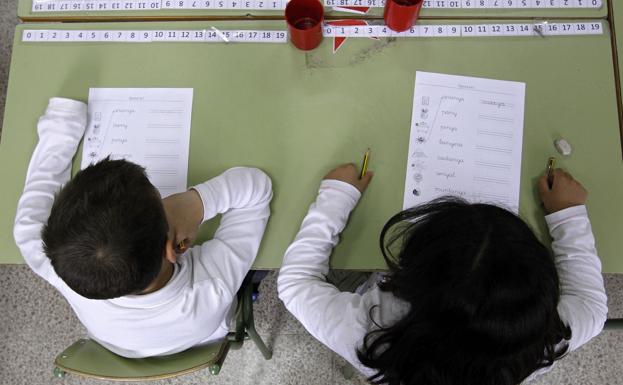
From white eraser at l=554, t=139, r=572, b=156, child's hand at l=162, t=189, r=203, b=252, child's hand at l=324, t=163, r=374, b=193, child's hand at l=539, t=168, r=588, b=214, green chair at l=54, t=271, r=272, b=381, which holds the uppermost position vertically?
white eraser at l=554, t=139, r=572, b=156

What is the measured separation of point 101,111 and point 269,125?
380 millimetres

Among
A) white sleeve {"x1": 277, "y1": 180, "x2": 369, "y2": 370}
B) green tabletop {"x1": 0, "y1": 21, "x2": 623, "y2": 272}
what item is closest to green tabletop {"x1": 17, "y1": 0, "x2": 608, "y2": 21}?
green tabletop {"x1": 0, "y1": 21, "x2": 623, "y2": 272}

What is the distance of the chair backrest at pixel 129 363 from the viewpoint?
2.37 feet

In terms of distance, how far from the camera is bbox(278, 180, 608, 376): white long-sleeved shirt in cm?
81

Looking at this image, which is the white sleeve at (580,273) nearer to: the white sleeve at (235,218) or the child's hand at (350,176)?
the child's hand at (350,176)

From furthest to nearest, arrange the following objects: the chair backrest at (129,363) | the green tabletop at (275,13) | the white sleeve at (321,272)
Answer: the green tabletop at (275,13) → the white sleeve at (321,272) → the chair backrest at (129,363)

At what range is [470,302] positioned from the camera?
589 mm

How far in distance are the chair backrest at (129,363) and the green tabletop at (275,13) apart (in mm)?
735

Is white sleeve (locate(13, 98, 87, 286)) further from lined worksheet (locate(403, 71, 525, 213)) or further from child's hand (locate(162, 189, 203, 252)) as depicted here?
lined worksheet (locate(403, 71, 525, 213))

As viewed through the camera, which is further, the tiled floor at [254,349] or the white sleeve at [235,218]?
the tiled floor at [254,349]

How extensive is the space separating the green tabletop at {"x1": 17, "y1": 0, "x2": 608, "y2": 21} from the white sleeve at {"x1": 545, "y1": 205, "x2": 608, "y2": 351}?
0.45 metres

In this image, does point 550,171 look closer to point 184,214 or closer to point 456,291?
point 456,291

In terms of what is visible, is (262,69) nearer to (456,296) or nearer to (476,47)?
(476,47)

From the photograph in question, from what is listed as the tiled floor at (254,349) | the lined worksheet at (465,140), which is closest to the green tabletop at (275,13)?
the lined worksheet at (465,140)
